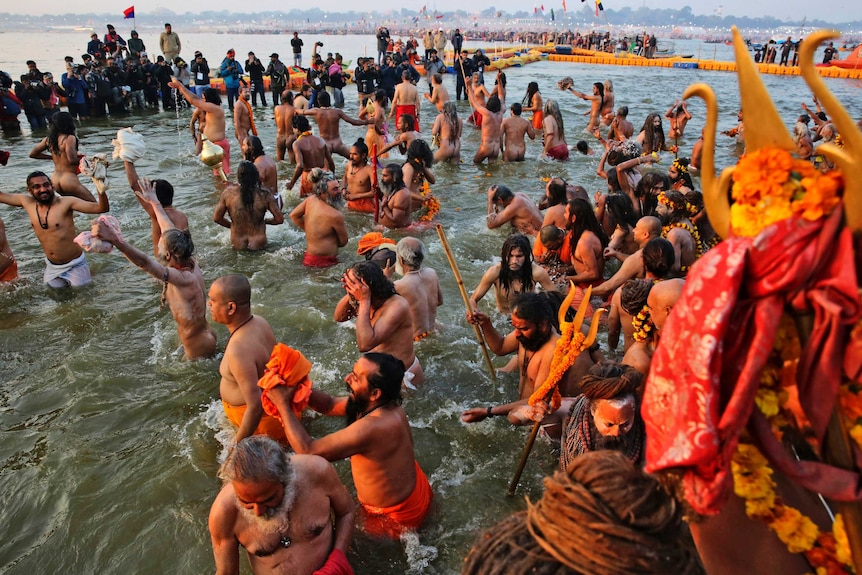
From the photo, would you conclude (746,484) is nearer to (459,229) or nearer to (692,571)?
(692,571)

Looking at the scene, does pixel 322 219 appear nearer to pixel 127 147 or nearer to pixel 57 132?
pixel 127 147

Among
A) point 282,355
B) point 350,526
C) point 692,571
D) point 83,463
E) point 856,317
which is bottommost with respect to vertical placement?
point 83,463

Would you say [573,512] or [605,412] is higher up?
[573,512]

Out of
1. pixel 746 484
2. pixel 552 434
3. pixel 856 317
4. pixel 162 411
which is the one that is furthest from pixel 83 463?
pixel 856 317

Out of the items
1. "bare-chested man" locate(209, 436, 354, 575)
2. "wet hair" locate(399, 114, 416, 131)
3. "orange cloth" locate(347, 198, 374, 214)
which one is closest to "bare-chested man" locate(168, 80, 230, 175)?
"orange cloth" locate(347, 198, 374, 214)

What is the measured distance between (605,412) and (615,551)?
5.93ft

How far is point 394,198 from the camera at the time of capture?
27.9 feet

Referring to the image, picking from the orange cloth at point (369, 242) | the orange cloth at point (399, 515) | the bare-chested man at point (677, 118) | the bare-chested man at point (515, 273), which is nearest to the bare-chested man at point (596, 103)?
the bare-chested man at point (677, 118)

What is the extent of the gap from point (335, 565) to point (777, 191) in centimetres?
258

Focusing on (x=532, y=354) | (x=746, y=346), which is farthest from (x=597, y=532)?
(x=532, y=354)

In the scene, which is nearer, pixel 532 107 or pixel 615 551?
pixel 615 551

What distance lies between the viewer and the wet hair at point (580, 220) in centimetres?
596

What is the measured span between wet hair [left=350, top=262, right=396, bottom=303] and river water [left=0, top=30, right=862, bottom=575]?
3.92 ft

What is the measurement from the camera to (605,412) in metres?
3.19
